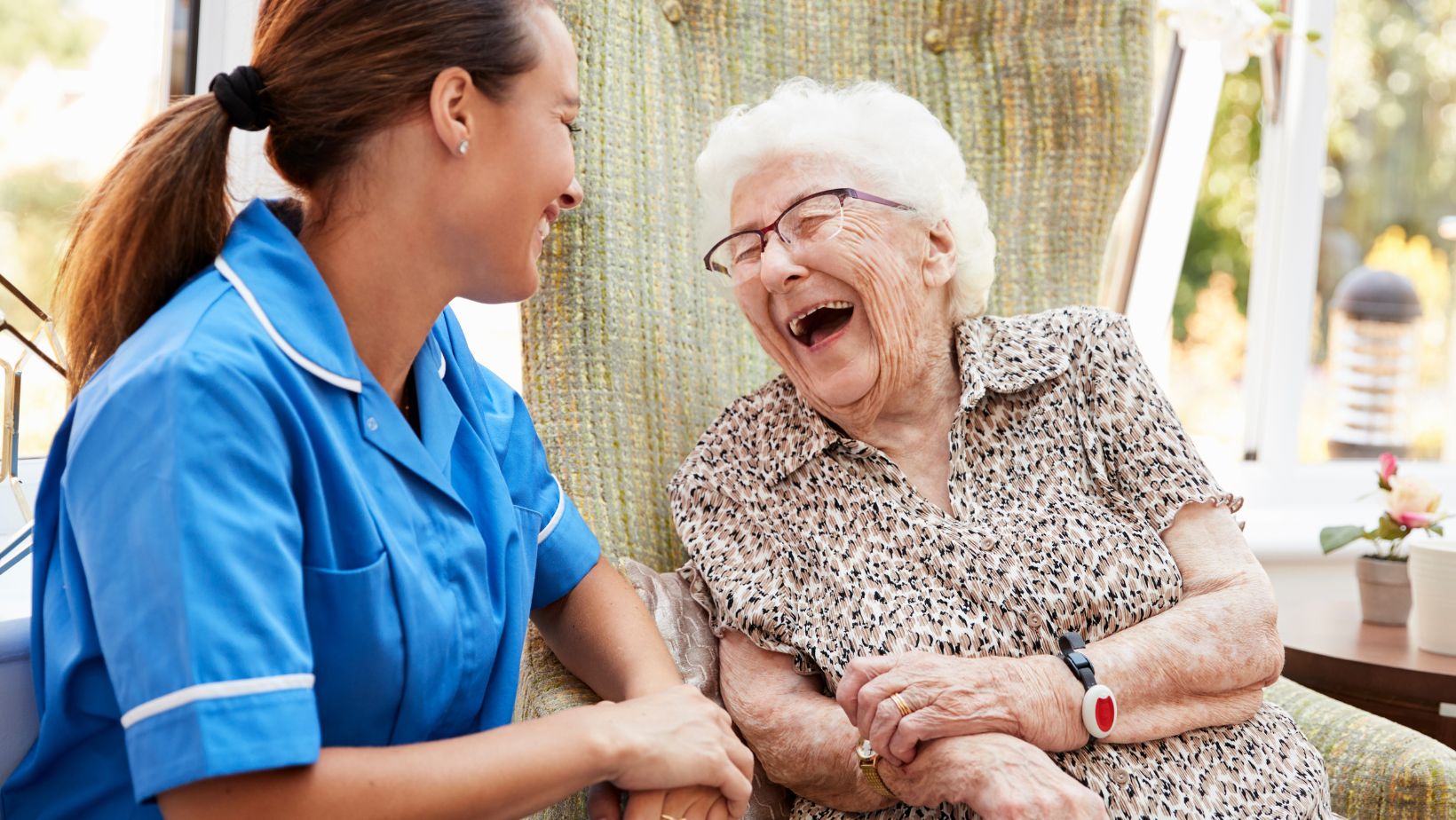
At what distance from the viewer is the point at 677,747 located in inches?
41.3

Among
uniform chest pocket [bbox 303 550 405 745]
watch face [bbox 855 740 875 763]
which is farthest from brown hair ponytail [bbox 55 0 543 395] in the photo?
watch face [bbox 855 740 875 763]

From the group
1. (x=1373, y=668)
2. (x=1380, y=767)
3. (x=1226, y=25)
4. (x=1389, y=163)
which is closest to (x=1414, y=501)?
(x=1373, y=668)

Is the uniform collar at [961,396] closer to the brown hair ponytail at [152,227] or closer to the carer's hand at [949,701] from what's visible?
the carer's hand at [949,701]

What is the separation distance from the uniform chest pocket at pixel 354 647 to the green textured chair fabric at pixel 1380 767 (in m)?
1.18

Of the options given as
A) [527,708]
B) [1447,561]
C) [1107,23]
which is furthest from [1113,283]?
[527,708]

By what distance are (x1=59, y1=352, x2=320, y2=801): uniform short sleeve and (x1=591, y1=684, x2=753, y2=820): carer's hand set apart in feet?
0.88

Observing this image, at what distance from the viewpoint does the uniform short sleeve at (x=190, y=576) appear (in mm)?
796

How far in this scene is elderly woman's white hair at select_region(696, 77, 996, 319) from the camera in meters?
1.54

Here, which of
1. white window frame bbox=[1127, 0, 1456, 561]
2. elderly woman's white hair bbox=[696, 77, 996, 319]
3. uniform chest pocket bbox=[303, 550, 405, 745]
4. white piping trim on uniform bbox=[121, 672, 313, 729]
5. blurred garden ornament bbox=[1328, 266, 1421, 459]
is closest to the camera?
white piping trim on uniform bbox=[121, 672, 313, 729]

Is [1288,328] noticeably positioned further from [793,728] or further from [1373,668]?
[793,728]

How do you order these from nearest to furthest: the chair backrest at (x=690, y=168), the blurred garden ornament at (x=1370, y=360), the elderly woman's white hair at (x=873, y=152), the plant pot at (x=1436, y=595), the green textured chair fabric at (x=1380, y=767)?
the green textured chair fabric at (x=1380, y=767) → the elderly woman's white hair at (x=873, y=152) → the chair backrest at (x=690, y=168) → the plant pot at (x=1436, y=595) → the blurred garden ornament at (x=1370, y=360)

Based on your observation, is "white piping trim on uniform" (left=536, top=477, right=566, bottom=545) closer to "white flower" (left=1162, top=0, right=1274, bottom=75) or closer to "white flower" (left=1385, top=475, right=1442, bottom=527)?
"white flower" (left=1385, top=475, right=1442, bottom=527)

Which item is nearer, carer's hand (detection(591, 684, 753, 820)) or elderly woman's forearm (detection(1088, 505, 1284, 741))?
carer's hand (detection(591, 684, 753, 820))

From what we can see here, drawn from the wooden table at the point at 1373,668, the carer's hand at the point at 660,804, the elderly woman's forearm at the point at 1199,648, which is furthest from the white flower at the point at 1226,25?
the carer's hand at the point at 660,804
